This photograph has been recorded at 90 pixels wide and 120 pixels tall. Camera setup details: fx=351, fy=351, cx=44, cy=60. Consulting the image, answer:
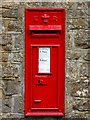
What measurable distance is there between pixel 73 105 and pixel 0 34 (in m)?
1.39

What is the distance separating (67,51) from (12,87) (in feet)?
2.93

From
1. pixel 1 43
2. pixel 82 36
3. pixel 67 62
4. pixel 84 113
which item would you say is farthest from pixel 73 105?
pixel 1 43

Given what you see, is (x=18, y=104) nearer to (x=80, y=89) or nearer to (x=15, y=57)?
(x=15, y=57)

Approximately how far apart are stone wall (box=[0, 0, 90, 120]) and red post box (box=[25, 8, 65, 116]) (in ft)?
0.26

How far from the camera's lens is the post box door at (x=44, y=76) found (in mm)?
4699

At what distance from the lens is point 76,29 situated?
4.76 meters

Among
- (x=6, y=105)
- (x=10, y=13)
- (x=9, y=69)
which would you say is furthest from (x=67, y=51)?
(x=6, y=105)

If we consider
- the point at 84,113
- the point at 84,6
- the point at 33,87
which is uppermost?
the point at 84,6

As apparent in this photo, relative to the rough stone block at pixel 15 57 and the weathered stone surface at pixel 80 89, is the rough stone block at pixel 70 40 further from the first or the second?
the rough stone block at pixel 15 57

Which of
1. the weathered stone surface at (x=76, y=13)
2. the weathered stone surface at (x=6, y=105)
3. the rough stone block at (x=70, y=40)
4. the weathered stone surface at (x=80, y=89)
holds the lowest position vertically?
the weathered stone surface at (x=6, y=105)

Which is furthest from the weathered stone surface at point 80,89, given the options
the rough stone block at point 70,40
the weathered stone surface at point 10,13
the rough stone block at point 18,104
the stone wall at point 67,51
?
the weathered stone surface at point 10,13

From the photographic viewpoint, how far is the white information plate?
4695mm

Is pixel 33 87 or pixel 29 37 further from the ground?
pixel 29 37

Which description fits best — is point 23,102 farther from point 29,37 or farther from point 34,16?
point 34,16
